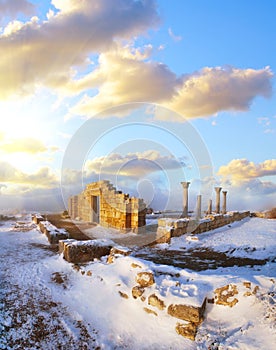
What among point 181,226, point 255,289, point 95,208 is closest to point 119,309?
point 255,289

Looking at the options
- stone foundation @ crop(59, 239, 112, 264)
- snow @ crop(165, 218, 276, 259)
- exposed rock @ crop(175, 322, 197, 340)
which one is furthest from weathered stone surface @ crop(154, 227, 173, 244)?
exposed rock @ crop(175, 322, 197, 340)

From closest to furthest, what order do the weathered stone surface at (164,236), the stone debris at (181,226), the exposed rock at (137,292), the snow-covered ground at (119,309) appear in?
the snow-covered ground at (119,309), the exposed rock at (137,292), the weathered stone surface at (164,236), the stone debris at (181,226)

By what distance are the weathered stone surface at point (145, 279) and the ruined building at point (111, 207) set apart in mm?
9151

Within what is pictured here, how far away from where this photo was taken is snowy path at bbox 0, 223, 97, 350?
4.02 m

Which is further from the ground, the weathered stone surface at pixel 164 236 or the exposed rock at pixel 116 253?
the exposed rock at pixel 116 253

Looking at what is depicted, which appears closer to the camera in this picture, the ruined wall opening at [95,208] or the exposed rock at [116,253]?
the exposed rock at [116,253]

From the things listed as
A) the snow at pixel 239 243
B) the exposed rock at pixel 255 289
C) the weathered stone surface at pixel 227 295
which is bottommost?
the snow at pixel 239 243

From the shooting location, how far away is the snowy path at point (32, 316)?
158 inches

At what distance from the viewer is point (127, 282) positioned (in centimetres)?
554

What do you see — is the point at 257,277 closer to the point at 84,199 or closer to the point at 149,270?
the point at 149,270

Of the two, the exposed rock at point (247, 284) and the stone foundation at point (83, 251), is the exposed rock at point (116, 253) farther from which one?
the exposed rock at point (247, 284)

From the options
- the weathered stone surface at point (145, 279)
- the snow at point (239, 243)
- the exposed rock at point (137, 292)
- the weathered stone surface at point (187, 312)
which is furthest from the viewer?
the snow at point (239, 243)

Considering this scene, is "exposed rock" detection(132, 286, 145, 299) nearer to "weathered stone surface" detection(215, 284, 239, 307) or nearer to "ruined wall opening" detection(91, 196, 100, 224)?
"weathered stone surface" detection(215, 284, 239, 307)

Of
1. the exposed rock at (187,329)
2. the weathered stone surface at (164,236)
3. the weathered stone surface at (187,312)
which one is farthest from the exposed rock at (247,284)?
the weathered stone surface at (164,236)
